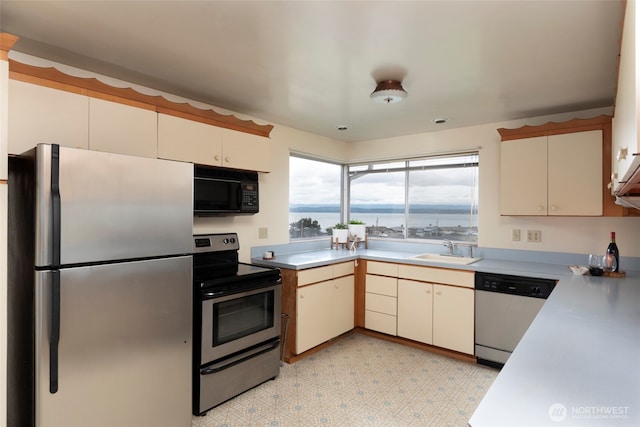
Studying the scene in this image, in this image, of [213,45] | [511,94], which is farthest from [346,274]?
[213,45]

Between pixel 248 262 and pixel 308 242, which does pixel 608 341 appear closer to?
pixel 248 262

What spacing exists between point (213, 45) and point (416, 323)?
2868mm

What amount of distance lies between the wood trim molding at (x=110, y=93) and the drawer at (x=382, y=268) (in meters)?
1.81

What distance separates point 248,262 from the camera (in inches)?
128

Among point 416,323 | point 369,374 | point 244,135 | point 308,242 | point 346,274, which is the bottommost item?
point 369,374

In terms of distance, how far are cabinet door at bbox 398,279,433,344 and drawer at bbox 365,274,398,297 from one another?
0.06 m

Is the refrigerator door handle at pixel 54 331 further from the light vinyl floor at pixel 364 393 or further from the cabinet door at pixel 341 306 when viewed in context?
the cabinet door at pixel 341 306

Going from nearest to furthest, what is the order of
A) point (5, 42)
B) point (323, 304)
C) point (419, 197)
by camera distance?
point (5, 42), point (323, 304), point (419, 197)

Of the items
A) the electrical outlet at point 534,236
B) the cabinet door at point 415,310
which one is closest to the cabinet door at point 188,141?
the cabinet door at point 415,310

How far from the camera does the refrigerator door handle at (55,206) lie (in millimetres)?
1533

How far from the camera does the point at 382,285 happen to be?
3.55 meters

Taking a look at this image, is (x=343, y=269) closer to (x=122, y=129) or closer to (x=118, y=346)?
(x=118, y=346)

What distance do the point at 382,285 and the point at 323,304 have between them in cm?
68

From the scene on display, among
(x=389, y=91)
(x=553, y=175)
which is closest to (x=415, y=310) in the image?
(x=553, y=175)
